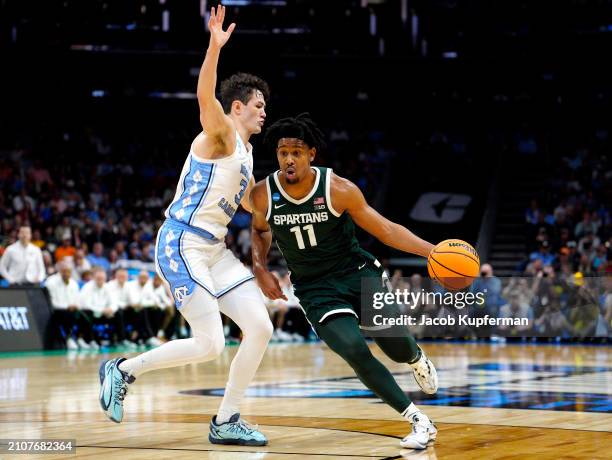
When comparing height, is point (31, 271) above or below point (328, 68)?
below

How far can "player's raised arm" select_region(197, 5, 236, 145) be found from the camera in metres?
5.63

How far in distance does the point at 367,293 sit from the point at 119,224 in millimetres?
17433

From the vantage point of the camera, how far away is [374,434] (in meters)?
6.24

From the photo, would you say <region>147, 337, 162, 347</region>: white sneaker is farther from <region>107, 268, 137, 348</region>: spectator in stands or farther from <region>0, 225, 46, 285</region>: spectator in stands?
<region>0, 225, 46, 285</region>: spectator in stands

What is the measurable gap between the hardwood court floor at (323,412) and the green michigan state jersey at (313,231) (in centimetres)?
105

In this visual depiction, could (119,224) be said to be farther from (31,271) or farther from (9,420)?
(9,420)

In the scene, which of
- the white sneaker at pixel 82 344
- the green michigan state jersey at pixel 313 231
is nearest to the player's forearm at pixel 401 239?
the green michigan state jersey at pixel 313 231

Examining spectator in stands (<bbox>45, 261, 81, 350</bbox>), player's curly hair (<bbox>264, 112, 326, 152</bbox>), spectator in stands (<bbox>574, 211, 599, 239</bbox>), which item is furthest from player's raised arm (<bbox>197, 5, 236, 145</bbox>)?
spectator in stands (<bbox>574, 211, 599, 239</bbox>)

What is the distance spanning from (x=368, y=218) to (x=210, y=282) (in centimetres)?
103

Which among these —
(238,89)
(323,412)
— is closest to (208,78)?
(238,89)

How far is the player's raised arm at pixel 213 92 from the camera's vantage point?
563 centimetres

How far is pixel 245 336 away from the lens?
6.09 m

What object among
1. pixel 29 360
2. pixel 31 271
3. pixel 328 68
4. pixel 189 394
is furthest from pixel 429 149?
pixel 189 394

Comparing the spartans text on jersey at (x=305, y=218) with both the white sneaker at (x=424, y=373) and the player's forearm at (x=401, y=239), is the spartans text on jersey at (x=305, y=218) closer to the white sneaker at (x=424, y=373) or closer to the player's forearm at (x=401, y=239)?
the player's forearm at (x=401, y=239)
